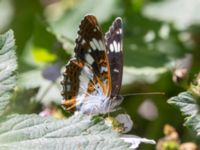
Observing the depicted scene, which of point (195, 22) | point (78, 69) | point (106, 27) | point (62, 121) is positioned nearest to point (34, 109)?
point (78, 69)

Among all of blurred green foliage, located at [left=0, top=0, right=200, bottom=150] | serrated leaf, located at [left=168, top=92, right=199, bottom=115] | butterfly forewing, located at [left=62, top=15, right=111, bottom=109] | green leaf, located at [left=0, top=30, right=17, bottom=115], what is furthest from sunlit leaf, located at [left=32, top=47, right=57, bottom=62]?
serrated leaf, located at [left=168, top=92, right=199, bottom=115]

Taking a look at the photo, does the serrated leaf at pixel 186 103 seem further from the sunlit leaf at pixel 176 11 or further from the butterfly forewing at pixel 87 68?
the sunlit leaf at pixel 176 11

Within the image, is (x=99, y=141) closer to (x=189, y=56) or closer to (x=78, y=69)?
(x=78, y=69)

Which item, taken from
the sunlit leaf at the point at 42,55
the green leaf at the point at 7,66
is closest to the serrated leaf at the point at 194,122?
the green leaf at the point at 7,66

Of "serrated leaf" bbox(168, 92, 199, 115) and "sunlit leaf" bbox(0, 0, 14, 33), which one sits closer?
"serrated leaf" bbox(168, 92, 199, 115)

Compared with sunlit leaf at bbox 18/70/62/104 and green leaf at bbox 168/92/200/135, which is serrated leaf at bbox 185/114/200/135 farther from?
sunlit leaf at bbox 18/70/62/104

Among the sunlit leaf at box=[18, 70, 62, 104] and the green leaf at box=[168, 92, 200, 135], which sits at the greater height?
the sunlit leaf at box=[18, 70, 62, 104]

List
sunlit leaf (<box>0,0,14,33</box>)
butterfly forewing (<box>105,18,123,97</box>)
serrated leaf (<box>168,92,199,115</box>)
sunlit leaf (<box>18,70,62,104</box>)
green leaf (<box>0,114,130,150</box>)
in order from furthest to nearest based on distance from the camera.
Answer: sunlit leaf (<box>0,0,14,33</box>), sunlit leaf (<box>18,70,62,104</box>), butterfly forewing (<box>105,18,123,97</box>), serrated leaf (<box>168,92,199,115</box>), green leaf (<box>0,114,130,150</box>)
